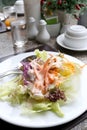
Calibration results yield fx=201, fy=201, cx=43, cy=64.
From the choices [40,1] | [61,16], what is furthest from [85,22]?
[40,1]

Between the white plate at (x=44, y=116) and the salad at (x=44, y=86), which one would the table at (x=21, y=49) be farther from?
the white plate at (x=44, y=116)

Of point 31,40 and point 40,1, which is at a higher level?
point 40,1

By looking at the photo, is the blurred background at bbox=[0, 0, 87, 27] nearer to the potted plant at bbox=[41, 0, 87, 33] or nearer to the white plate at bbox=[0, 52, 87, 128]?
the potted plant at bbox=[41, 0, 87, 33]

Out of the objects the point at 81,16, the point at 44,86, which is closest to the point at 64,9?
the point at 81,16

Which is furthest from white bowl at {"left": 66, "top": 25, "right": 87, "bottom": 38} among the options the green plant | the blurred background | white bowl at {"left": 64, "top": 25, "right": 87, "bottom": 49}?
the blurred background

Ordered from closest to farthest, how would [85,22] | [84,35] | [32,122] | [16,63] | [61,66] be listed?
[32,122] → [61,66] → [16,63] → [84,35] → [85,22]

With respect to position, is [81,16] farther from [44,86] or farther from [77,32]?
[44,86]

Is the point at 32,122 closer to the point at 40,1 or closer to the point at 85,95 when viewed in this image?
the point at 85,95
